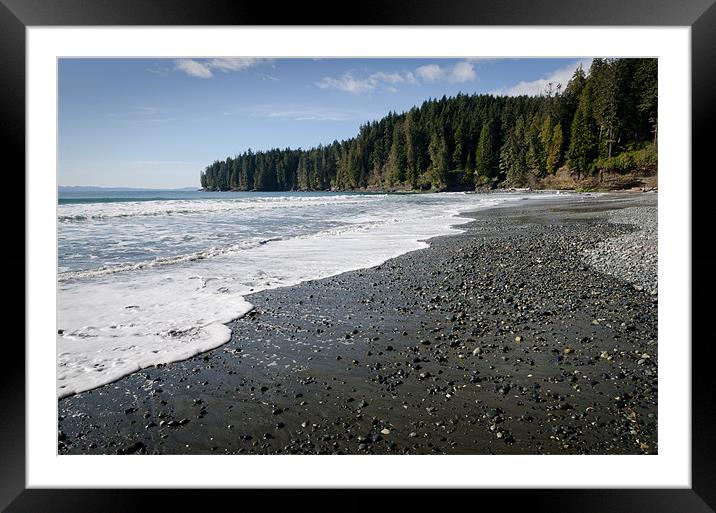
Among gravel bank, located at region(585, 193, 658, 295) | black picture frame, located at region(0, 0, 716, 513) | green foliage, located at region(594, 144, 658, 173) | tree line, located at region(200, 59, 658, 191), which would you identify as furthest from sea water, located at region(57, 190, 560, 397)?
green foliage, located at region(594, 144, 658, 173)

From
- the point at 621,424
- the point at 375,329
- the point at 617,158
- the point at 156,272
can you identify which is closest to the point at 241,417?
the point at 375,329

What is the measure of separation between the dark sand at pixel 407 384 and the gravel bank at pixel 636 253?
1.15 ft

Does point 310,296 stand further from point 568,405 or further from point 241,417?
point 568,405

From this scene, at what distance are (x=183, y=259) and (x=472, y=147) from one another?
8637 millimetres

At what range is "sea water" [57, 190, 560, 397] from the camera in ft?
10.7

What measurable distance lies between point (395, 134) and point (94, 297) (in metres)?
7.16

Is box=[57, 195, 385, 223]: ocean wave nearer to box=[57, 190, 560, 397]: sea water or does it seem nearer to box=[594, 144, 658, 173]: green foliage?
box=[57, 190, 560, 397]: sea water

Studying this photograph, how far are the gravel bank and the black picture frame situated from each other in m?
1.88

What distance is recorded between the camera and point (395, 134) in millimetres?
9461

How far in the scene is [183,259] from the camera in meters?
6.22
